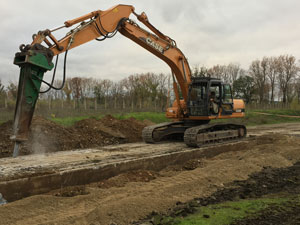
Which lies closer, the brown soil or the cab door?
the brown soil

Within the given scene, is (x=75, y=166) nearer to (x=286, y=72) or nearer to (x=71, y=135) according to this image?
(x=71, y=135)

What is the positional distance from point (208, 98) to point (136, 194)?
5.33m

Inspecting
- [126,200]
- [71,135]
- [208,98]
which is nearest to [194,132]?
[208,98]

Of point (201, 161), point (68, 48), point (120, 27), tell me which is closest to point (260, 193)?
point (201, 161)

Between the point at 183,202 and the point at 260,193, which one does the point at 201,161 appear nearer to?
the point at 260,193

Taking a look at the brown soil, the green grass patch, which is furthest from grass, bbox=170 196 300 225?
the brown soil

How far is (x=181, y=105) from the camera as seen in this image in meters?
9.94

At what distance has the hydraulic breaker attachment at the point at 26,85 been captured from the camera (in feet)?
15.4

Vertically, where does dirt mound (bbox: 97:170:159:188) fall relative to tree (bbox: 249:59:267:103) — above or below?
below

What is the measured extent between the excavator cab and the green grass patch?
4837 millimetres

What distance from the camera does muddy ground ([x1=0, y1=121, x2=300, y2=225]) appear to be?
383 centimetres

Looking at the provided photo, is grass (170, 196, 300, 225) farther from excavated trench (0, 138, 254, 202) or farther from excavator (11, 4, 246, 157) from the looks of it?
excavator (11, 4, 246, 157)

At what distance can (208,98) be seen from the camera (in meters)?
9.11

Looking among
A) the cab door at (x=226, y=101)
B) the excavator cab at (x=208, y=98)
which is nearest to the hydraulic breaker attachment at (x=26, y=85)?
the excavator cab at (x=208, y=98)
